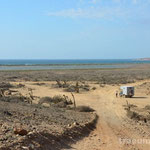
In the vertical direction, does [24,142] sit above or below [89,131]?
above

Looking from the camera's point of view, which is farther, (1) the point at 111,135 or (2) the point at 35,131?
(1) the point at 111,135

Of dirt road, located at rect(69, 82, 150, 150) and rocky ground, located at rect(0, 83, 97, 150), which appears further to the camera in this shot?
dirt road, located at rect(69, 82, 150, 150)

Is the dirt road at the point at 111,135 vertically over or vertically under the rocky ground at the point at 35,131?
under

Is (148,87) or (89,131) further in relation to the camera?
(148,87)

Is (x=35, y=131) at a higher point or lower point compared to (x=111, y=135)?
higher

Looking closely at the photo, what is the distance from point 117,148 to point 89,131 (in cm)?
218

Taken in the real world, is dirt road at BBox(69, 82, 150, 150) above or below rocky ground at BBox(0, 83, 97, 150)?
below

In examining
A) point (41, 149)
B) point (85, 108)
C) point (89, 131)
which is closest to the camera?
point (41, 149)

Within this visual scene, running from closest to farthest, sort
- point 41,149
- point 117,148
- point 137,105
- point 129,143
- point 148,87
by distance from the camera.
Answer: point 41,149
point 117,148
point 129,143
point 137,105
point 148,87

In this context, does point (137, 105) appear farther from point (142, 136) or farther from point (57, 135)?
point (57, 135)

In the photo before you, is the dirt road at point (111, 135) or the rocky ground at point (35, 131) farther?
the dirt road at point (111, 135)

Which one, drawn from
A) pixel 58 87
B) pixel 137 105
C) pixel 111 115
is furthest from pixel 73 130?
pixel 58 87

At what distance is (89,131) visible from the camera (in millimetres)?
11234

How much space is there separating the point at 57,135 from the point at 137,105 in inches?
501
